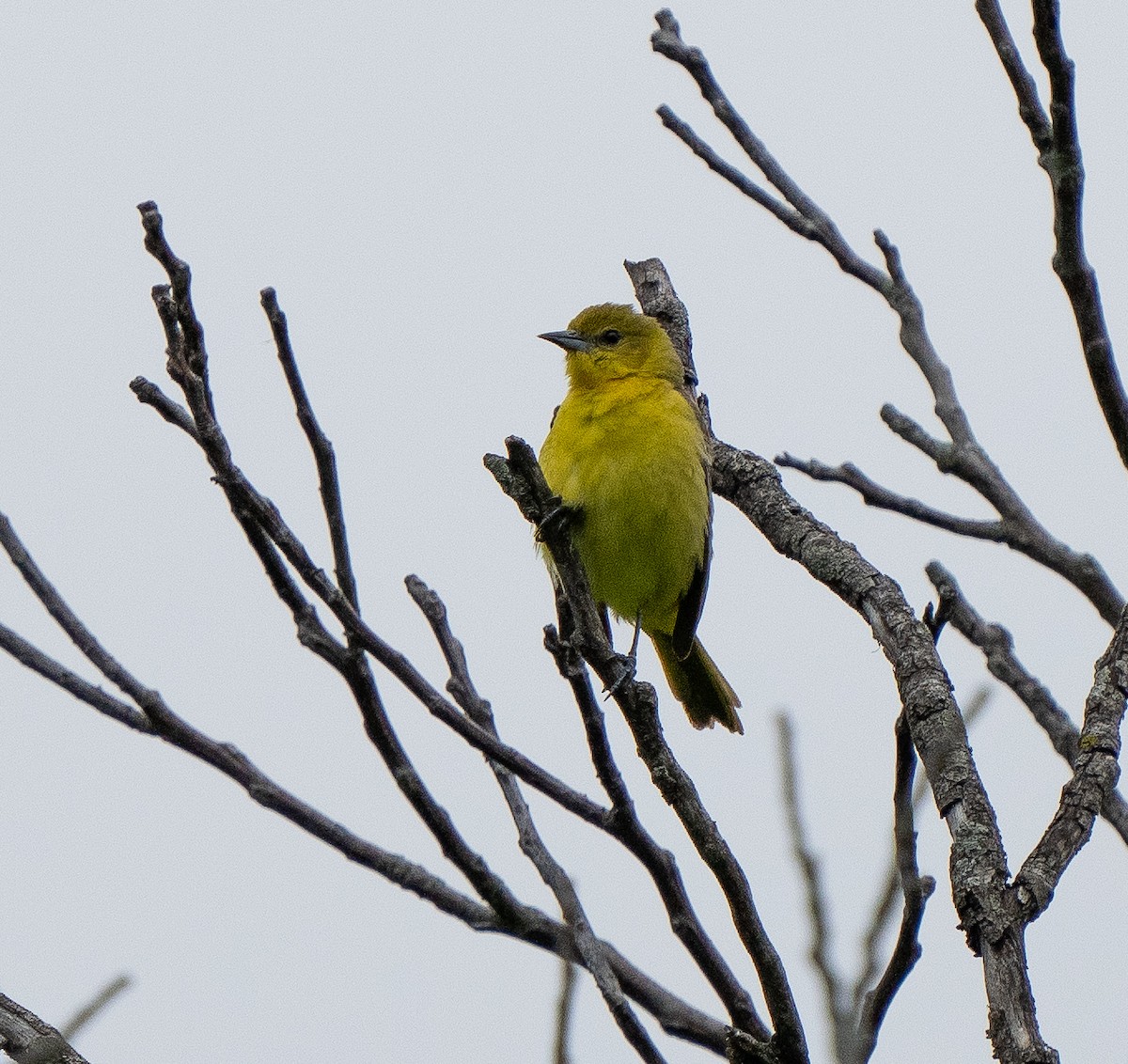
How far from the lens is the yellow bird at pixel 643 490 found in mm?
5559

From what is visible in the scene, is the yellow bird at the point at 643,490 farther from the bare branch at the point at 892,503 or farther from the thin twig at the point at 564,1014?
the thin twig at the point at 564,1014

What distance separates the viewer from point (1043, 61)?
2.44 metres

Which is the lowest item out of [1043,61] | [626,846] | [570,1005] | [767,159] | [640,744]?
[570,1005]

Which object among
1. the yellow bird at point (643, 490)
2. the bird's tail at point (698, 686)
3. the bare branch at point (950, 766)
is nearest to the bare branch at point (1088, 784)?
the bare branch at point (950, 766)

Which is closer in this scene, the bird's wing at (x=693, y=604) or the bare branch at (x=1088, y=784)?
the bare branch at (x=1088, y=784)

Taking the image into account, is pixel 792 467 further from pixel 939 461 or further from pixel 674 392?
pixel 674 392

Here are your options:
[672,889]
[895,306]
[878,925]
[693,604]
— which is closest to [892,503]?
[895,306]

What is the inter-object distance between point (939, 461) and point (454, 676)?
118cm

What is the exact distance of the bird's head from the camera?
6.39m

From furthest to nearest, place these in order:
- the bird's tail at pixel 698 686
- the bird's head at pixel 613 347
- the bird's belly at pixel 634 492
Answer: the bird's tail at pixel 698 686 → the bird's head at pixel 613 347 → the bird's belly at pixel 634 492

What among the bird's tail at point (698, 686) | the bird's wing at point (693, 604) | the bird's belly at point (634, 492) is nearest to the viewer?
the bird's belly at point (634, 492)

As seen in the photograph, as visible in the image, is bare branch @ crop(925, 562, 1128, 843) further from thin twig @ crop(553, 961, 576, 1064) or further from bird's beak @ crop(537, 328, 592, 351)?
bird's beak @ crop(537, 328, 592, 351)

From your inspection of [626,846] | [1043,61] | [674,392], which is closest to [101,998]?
[626,846]

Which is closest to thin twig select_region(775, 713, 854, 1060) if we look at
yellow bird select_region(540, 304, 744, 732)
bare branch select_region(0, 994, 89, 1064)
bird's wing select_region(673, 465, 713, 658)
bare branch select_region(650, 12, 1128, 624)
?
bare branch select_region(0, 994, 89, 1064)
